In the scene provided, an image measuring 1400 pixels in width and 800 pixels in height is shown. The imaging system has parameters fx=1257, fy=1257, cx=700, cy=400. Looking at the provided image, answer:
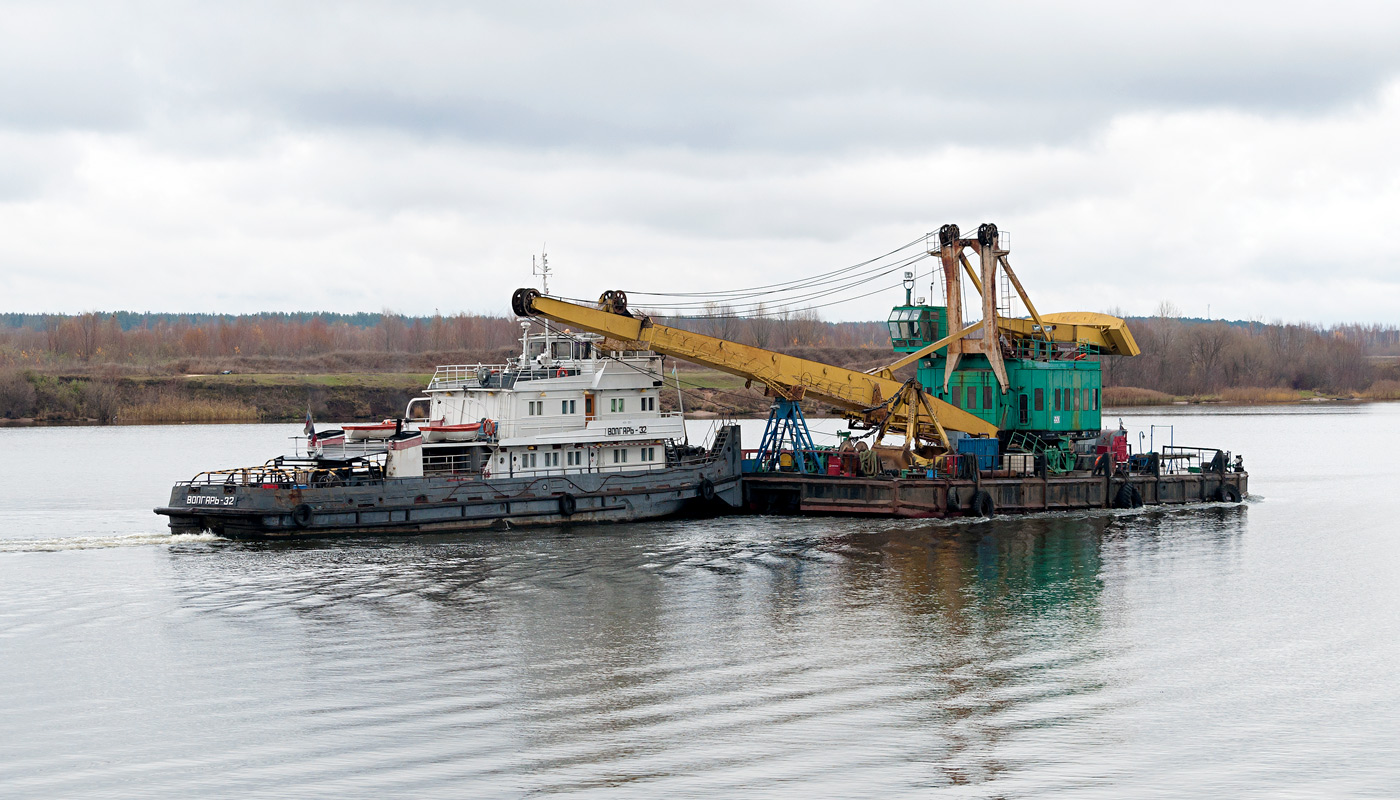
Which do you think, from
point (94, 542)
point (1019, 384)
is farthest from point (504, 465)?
point (1019, 384)

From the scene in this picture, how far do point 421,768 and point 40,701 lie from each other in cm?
743

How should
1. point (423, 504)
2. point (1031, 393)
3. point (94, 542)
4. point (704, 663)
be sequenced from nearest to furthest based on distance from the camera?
point (704, 663), point (94, 542), point (423, 504), point (1031, 393)

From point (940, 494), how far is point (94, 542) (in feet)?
82.0

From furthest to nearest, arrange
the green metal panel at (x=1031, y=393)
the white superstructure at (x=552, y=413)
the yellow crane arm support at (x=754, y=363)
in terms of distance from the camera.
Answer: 1. the green metal panel at (x=1031, y=393)
2. the yellow crane arm support at (x=754, y=363)
3. the white superstructure at (x=552, y=413)

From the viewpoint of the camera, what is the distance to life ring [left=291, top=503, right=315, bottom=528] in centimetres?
3447

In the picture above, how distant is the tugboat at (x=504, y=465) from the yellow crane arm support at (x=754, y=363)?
0.76 m

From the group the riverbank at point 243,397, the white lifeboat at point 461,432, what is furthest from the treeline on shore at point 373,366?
the white lifeboat at point 461,432

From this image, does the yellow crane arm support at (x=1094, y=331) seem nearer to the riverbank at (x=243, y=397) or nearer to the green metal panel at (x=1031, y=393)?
the green metal panel at (x=1031, y=393)

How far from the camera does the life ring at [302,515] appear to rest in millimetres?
34469

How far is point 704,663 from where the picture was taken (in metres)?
21.6

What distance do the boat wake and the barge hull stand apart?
17358mm

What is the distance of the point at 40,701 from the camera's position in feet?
64.3

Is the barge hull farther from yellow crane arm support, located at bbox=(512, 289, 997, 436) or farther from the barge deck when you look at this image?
yellow crane arm support, located at bbox=(512, 289, 997, 436)

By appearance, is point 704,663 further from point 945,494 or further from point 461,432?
point 945,494
